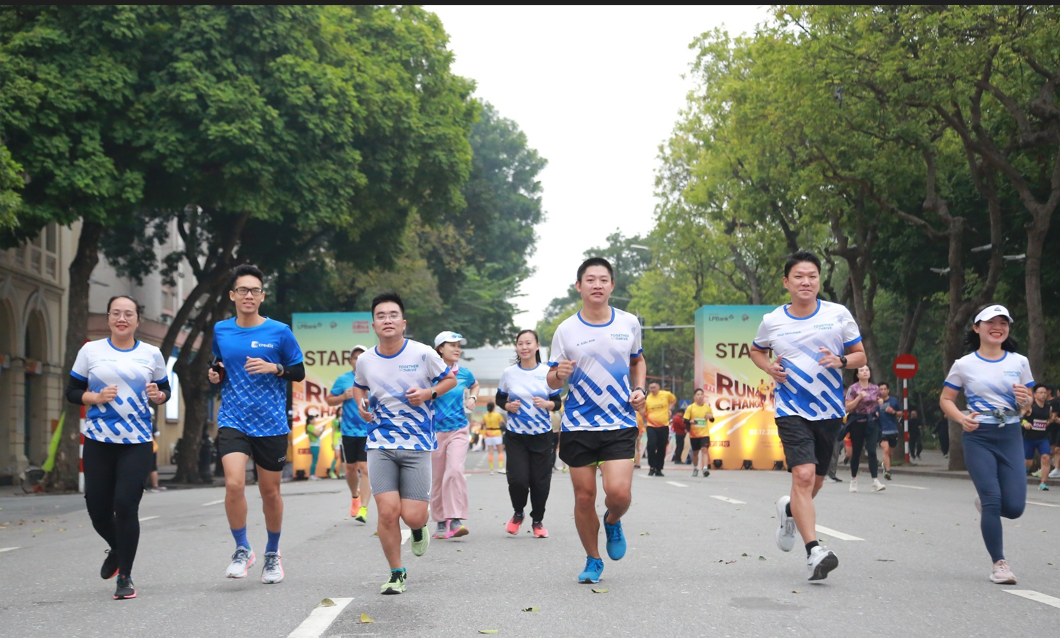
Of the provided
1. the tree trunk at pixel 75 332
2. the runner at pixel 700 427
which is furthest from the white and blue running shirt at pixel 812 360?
the runner at pixel 700 427

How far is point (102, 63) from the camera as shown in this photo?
2209cm

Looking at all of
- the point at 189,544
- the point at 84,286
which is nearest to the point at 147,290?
the point at 84,286

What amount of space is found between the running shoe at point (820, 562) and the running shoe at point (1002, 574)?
109 centimetres

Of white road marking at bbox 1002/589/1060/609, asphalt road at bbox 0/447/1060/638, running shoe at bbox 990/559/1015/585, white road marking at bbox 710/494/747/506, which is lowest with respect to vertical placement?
white road marking at bbox 710/494/747/506

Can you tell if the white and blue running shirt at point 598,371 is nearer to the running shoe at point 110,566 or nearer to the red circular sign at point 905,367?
the running shoe at point 110,566

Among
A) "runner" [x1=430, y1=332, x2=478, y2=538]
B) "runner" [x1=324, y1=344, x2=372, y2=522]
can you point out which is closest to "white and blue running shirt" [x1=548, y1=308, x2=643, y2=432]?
"runner" [x1=430, y1=332, x2=478, y2=538]

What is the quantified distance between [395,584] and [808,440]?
8.88ft

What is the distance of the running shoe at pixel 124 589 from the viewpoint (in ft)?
25.4

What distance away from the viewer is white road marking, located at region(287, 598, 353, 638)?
6.27 metres

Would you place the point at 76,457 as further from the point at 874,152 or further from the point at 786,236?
the point at 786,236

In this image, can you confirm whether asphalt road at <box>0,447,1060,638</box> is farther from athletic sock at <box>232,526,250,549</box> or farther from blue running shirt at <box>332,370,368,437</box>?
blue running shirt at <box>332,370,368,437</box>

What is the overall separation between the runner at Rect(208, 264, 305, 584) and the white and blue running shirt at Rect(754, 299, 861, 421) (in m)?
3.10

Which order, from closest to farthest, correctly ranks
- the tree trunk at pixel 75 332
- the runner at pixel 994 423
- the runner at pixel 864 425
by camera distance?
the runner at pixel 994 423, the runner at pixel 864 425, the tree trunk at pixel 75 332

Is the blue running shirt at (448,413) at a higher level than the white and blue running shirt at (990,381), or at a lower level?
lower
